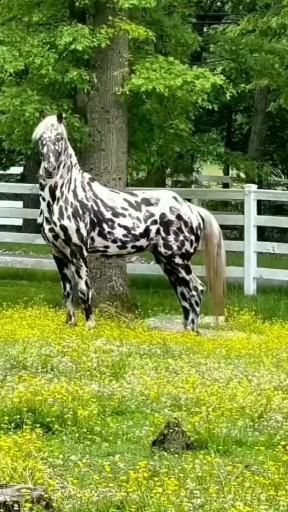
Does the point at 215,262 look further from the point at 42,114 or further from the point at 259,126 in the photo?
the point at 259,126

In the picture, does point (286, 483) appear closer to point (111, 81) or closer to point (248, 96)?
point (111, 81)

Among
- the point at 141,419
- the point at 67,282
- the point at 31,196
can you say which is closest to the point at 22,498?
the point at 141,419

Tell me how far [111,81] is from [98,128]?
63 cm

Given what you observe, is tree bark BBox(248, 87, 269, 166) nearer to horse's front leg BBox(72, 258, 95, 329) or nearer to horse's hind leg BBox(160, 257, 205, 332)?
horse's hind leg BBox(160, 257, 205, 332)

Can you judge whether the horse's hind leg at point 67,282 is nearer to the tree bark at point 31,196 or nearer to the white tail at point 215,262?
the white tail at point 215,262

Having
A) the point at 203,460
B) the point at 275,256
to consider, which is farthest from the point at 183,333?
the point at 275,256

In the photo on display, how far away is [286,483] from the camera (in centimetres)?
572

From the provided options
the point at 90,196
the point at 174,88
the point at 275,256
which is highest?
the point at 174,88

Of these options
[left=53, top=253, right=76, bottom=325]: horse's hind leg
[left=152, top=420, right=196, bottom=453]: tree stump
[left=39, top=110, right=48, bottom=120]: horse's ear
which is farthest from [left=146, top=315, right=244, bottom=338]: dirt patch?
[left=152, top=420, right=196, bottom=453]: tree stump

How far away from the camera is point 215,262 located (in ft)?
42.0

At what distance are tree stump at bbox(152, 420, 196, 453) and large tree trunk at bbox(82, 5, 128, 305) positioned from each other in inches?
316

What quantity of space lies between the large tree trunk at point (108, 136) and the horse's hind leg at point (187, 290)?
5.19 feet

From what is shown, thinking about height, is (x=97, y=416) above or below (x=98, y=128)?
below

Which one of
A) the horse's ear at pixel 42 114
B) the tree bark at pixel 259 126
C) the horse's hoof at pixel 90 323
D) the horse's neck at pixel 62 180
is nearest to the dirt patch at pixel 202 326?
the horse's hoof at pixel 90 323
